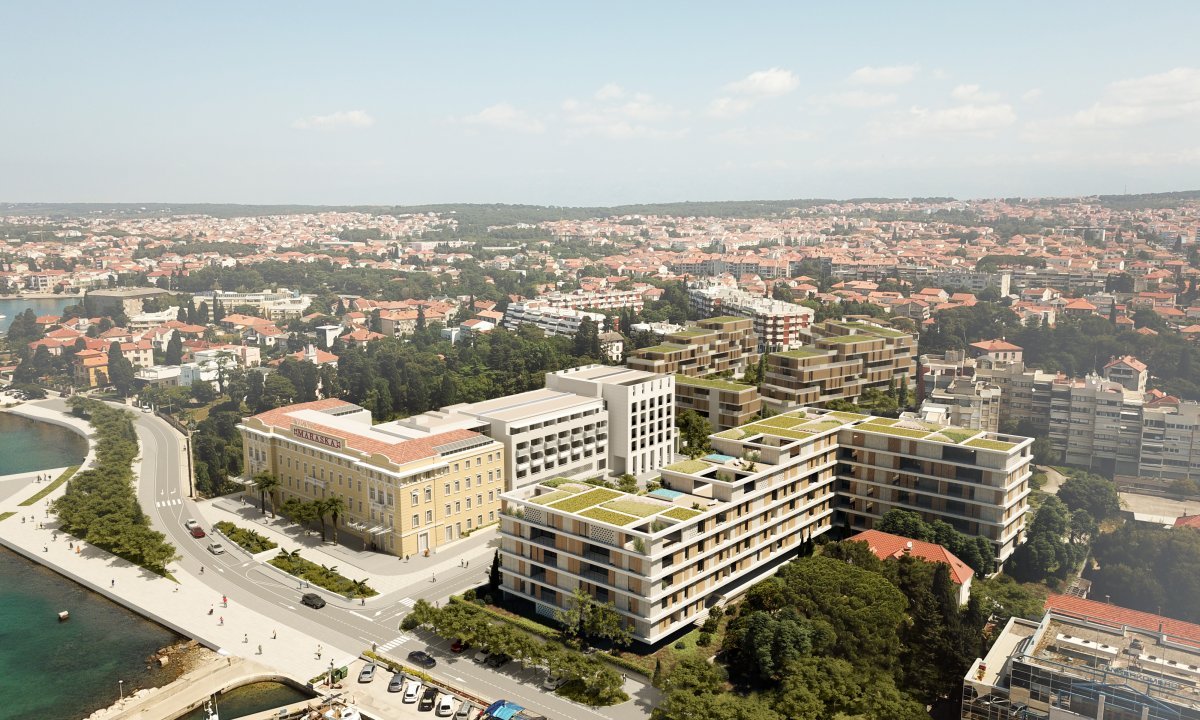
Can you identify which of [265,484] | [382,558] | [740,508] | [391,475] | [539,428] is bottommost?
[382,558]

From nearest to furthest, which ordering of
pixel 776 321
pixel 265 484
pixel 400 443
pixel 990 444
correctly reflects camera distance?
pixel 990 444 < pixel 400 443 < pixel 265 484 < pixel 776 321

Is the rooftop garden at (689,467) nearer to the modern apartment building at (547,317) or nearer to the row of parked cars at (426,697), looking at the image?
the row of parked cars at (426,697)

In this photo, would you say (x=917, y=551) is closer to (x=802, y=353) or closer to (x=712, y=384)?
(x=712, y=384)

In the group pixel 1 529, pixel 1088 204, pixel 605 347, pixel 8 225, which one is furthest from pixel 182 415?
pixel 8 225

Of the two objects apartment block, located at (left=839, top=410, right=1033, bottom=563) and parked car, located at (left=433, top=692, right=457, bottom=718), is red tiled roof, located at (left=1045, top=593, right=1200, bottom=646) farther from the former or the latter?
parked car, located at (left=433, top=692, right=457, bottom=718)

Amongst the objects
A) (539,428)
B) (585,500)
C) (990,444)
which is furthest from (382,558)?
(990,444)

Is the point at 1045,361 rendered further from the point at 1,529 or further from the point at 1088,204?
the point at 1088,204
